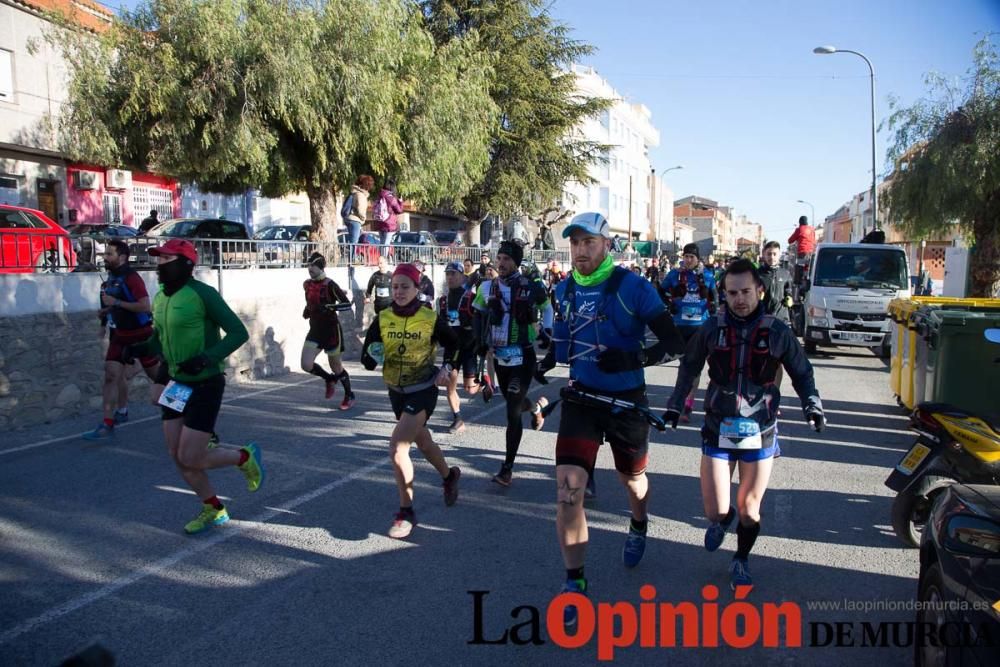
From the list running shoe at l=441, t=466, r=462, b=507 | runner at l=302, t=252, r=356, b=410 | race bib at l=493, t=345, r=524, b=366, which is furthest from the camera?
runner at l=302, t=252, r=356, b=410

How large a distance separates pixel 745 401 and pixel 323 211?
14.8 meters

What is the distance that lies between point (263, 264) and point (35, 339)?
177 inches

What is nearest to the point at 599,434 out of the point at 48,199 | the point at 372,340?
the point at 372,340

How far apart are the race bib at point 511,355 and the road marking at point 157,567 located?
1633 millimetres

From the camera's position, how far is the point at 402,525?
205 inches

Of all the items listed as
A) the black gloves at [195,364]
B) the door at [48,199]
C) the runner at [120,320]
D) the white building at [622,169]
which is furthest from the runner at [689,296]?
the white building at [622,169]

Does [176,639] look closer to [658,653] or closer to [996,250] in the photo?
[658,653]

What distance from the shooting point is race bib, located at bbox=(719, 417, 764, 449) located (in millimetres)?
4230

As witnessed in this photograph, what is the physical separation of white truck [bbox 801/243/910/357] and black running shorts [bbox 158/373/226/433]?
1249 cm

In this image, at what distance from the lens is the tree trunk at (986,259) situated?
55.5ft

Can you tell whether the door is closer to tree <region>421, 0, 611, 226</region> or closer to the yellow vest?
tree <region>421, 0, 611, 226</region>

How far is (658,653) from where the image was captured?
12.2ft

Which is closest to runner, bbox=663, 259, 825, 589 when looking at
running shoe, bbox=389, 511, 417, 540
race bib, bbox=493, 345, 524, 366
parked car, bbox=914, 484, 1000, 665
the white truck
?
parked car, bbox=914, 484, 1000, 665

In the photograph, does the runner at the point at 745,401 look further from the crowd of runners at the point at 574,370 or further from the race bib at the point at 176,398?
the race bib at the point at 176,398
